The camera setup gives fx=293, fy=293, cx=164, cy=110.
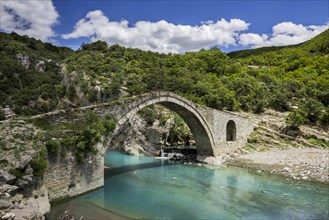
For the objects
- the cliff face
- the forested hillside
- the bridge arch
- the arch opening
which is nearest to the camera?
the cliff face

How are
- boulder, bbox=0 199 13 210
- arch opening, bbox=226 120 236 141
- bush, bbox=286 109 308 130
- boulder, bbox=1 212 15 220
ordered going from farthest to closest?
1. bush, bbox=286 109 308 130
2. arch opening, bbox=226 120 236 141
3. boulder, bbox=0 199 13 210
4. boulder, bbox=1 212 15 220

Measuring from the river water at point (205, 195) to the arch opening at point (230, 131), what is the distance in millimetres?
5756

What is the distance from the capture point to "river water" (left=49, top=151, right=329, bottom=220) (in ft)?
→ 39.4

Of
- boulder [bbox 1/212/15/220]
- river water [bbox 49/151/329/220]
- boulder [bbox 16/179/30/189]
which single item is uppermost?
boulder [bbox 16/179/30/189]

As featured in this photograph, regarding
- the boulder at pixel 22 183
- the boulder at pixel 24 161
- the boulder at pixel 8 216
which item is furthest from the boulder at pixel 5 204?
the boulder at pixel 24 161

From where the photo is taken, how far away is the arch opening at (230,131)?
1032 inches

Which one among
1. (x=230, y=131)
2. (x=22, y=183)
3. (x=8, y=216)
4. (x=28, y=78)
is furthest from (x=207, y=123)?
(x=28, y=78)

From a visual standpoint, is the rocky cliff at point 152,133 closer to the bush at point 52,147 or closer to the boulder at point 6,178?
the bush at point 52,147

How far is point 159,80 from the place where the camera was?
112ft

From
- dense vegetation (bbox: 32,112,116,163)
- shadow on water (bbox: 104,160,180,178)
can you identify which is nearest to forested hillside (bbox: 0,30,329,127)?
shadow on water (bbox: 104,160,180,178)

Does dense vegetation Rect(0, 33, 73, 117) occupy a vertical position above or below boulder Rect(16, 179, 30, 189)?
above

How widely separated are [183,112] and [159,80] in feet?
40.8

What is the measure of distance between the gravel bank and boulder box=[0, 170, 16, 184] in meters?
15.8

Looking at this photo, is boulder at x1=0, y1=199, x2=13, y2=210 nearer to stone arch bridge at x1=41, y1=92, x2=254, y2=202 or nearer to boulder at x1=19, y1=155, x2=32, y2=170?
boulder at x1=19, y1=155, x2=32, y2=170
